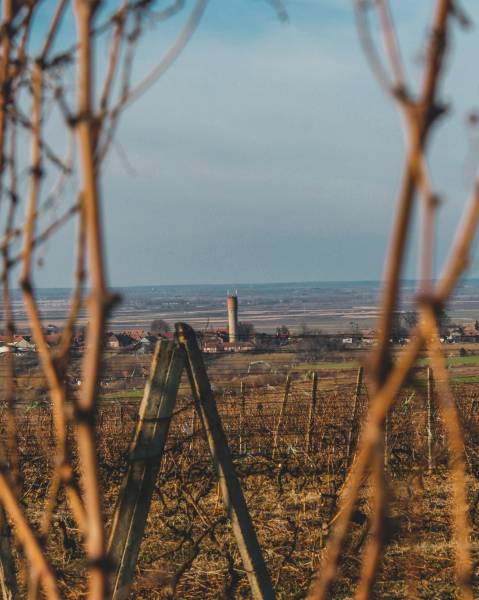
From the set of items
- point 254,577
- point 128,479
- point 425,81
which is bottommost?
point 254,577

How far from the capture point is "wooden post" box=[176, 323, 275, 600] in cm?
241

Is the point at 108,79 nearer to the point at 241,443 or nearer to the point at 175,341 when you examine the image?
the point at 175,341

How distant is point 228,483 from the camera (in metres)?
2.41

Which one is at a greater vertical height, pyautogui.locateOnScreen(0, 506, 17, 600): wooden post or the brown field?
pyautogui.locateOnScreen(0, 506, 17, 600): wooden post

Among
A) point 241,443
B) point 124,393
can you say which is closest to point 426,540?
point 241,443

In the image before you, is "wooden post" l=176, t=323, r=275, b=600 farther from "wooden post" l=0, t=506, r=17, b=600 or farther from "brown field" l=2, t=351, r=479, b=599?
"wooden post" l=0, t=506, r=17, b=600

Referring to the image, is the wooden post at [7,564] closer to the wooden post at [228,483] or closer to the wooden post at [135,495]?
the wooden post at [135,495]

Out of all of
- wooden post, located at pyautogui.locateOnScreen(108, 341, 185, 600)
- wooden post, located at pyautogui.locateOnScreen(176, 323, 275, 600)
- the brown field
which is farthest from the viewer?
the brown field

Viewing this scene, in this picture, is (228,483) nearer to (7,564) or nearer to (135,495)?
(135,495)

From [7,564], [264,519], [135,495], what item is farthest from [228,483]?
[264,519]

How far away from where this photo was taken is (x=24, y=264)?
0.75 meters

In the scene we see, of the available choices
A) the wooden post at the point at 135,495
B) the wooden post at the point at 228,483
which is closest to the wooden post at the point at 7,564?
the wooden post at the point at 135,495

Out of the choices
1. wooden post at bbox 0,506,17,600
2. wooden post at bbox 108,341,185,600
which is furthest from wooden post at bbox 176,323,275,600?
wooden post at bbox 0,506,17,600

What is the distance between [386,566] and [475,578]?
65 centimetres
